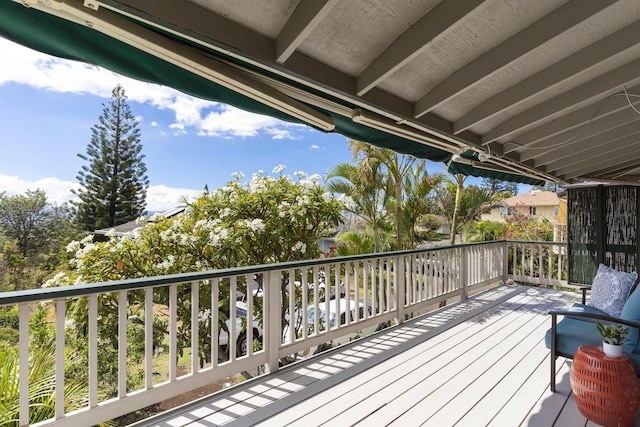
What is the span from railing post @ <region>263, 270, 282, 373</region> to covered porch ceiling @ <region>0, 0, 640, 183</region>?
1.42 metres

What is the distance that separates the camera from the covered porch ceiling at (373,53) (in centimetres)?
122

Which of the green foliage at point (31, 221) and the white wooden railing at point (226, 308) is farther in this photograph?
the green foliage at point (31, 221)

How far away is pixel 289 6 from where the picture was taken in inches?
54.7

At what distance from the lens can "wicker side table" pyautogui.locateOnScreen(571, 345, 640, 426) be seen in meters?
2.06

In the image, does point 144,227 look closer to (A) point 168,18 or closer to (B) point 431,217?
(A) point 168,18

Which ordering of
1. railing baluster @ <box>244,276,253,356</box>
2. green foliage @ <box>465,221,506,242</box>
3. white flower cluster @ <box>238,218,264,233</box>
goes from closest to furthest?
railing baluster @ <box>244,276,253,356</box> → white flower cluster @ <box>238,218,264,233</box> → green foliage @ <box>465,221,506,242</box>

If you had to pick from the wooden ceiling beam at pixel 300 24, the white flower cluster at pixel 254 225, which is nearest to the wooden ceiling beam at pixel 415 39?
the wooden ceiling beam at pixel 300 24

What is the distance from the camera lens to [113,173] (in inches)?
840

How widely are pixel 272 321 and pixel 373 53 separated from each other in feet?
7.14

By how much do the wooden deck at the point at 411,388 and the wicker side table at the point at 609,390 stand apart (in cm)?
14

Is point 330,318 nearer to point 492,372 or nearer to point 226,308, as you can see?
point 226,308

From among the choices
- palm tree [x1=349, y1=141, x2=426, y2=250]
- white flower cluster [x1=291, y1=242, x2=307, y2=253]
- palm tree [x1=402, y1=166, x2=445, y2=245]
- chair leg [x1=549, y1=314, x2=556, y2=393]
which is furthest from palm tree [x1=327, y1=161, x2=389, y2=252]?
chair leg [x1=549, y1=314, x2=556, y2=393]

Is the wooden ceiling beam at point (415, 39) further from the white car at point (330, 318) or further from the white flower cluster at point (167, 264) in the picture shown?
the white flower cluster at point (167, 264)

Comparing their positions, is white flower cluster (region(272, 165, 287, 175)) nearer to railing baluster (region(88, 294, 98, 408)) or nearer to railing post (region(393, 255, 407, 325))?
railing post (region(393, 255, 407, 325))
